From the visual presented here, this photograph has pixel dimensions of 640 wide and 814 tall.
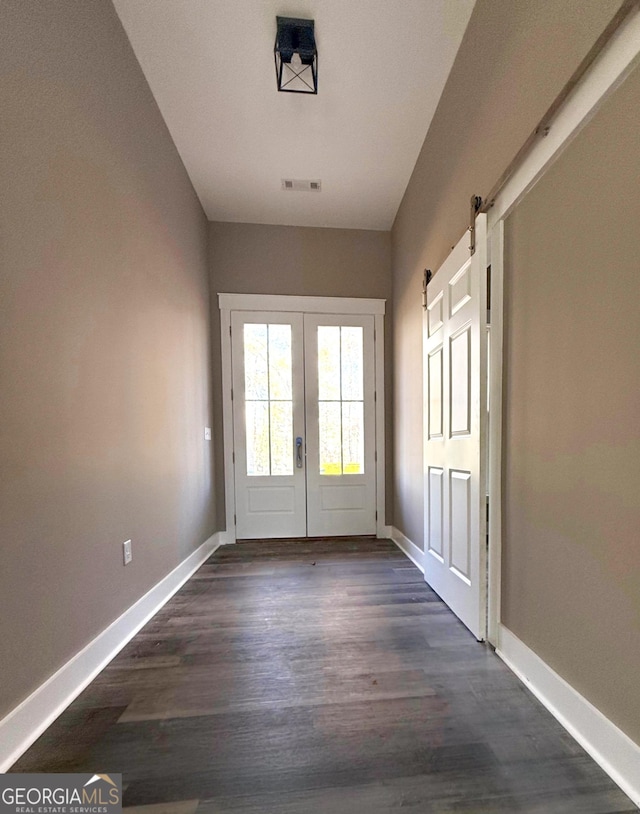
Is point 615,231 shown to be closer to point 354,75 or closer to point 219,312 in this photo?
point 354,75

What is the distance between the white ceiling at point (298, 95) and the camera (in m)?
1.68

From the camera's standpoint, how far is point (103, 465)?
4.92 feet

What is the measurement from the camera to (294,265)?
3180 millimetres

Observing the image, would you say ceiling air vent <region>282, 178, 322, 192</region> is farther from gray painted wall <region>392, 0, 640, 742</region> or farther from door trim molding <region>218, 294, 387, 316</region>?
gray painted wall <region>392, 0, 640, 742</region>

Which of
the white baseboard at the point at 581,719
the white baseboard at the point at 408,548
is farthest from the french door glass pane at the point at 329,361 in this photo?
the white baseboard at the point at 581,719

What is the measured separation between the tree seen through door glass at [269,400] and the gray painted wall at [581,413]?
2115 millimetres

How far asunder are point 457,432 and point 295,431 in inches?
68.2

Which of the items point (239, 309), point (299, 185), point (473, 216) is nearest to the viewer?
point (473, 216)

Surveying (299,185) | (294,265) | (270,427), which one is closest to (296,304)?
(294,265)

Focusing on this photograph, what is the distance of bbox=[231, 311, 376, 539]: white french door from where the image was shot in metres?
3.16

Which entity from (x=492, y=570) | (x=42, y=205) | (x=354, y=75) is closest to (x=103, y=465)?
(x=42, y=205)

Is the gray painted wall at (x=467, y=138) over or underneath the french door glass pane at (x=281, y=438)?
over

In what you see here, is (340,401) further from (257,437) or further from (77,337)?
(77,337)

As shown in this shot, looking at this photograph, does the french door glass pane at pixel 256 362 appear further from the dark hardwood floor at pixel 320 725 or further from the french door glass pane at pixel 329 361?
the dark hardwood floor at pixel 320 725
